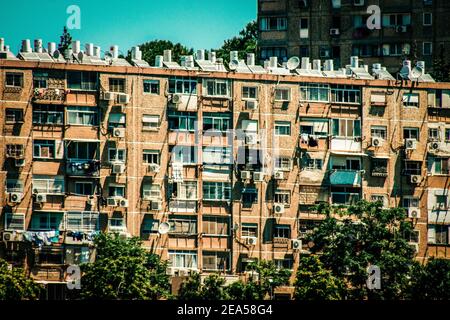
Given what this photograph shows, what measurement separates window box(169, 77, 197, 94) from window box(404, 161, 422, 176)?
42.3 feet

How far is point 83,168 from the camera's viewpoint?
3059 inches

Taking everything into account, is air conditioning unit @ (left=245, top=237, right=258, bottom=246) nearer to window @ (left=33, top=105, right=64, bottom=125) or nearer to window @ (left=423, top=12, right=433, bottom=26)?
window @ (left=33, top=105, right=64, bottom=125)

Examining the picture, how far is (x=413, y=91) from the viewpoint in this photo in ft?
269

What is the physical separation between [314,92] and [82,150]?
44.0 ft

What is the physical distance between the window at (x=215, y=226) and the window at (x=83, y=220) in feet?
19.6

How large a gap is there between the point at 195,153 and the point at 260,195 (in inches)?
168

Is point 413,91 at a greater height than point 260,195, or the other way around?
point 413,91

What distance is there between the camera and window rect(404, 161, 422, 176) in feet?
268

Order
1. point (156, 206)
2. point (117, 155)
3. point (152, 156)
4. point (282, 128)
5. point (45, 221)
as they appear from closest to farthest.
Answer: point (45, 221), point (156, 206), point (117, 155), point (152, 156), point (282, 128)

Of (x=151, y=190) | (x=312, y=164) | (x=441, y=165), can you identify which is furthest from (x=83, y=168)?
(x=441, y=165)

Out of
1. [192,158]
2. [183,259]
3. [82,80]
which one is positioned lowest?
[183,259]

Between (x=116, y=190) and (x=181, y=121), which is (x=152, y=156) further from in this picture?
(x=116, y=190)
